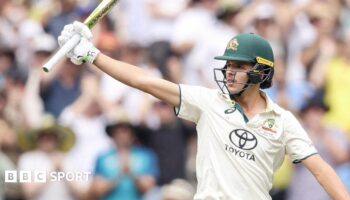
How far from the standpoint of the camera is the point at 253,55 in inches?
341

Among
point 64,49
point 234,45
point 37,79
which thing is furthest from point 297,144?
point 37,79

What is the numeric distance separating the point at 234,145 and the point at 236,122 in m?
0.19

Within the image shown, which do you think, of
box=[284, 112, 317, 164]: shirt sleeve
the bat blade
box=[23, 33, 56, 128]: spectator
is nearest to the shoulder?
box=[284, 112, 317, 164]: shirt sleeve

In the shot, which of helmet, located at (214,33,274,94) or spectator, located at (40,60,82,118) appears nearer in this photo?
helmet, located at (214,33,274,94)

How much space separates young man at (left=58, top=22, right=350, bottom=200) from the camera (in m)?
8.34

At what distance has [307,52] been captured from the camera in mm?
14617

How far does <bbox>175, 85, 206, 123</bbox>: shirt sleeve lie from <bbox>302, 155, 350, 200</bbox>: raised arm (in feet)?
3.05

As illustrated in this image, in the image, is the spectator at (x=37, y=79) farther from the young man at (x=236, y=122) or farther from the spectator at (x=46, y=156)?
the young man at (x=236, y=122)

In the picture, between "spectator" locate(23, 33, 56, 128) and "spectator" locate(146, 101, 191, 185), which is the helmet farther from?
"spectator" locate(23, 33, 56, 128)

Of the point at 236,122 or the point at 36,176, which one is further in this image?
the point at 36,176

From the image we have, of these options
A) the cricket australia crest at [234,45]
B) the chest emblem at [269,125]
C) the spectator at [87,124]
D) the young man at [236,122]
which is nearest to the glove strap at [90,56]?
the young man at [236,122]

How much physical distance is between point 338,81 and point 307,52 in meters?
0.69

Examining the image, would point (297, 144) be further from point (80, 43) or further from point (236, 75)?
point (80, 43)

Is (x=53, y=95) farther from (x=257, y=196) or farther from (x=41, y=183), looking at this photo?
(x=257, y=196)
